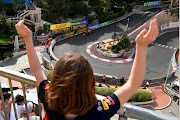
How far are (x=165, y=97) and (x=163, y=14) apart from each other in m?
26.5

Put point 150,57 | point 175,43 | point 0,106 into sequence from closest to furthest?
point 0,106, point 150,57, point 175,43

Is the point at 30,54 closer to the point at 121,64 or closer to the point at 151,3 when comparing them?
the point at 121,64

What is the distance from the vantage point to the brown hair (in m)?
1.99

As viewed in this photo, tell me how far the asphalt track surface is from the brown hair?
21878 millimetres

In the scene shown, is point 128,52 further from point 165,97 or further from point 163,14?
point 163,14

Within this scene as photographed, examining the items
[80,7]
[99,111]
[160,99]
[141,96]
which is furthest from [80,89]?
[80,7]

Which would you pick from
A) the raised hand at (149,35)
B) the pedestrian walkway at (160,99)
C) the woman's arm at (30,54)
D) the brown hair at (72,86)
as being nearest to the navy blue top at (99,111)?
the brown hair at (72,86)

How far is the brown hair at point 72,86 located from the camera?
1.99 meters

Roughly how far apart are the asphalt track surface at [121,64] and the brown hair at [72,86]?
71.8ft

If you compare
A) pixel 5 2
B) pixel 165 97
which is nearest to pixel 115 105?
pixel 165 97

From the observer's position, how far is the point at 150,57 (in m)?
29.2

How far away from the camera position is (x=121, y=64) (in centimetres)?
2656

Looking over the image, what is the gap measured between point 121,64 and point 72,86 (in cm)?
2502

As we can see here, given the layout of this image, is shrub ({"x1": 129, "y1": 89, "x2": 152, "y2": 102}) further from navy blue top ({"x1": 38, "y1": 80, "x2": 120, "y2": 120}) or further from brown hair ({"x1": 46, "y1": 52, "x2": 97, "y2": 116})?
brown hair ({"x1": 46, "y1": 52, "x2": 97, "y2": 116})
